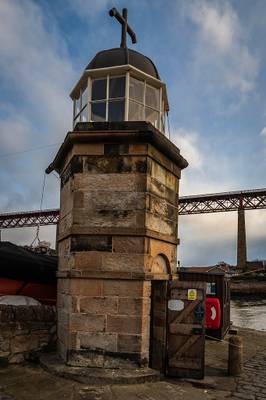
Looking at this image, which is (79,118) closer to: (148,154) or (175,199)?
(148,154)

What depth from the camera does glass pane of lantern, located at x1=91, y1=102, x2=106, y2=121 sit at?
7871 mm

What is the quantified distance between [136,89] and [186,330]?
478 centimetres

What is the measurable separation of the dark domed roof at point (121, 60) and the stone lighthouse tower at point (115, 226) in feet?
0.10

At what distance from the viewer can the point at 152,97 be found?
8273 mm

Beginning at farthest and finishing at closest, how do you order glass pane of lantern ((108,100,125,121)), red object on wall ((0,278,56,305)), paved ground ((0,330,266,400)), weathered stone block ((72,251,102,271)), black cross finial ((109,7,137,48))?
black cross finial ((109,7,137,48))
red object on wall ((0,278,56,305))
glass pane of lantern ((108,100,125,121))
weathered stone block ((72,251,102,271))
paved ground ((0,330,266,400))

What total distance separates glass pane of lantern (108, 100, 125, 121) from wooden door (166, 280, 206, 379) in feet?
11.1

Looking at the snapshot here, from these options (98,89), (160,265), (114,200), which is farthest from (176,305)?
(98,89)

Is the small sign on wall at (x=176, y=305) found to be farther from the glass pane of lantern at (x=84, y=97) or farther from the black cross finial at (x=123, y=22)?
the black cross finial at (x=123, y=22)

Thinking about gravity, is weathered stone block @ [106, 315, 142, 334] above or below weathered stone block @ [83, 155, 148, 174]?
below

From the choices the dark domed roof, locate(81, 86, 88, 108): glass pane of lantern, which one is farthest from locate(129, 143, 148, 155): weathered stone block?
the dark domed roof

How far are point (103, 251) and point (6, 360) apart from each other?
2.64 m

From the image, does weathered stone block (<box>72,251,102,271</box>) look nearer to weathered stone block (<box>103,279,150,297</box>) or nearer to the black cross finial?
weathered stone block (<box>103,279,150,297</box>)

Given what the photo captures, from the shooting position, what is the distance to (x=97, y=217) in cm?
716

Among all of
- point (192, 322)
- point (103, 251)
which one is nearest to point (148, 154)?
point (103, 251)
